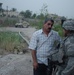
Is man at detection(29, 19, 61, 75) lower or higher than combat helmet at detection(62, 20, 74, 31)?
lower

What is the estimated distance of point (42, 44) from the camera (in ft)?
16.6

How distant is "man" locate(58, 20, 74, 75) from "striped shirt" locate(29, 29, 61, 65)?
98 cm

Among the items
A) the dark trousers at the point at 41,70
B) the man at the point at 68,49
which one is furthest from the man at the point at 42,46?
the man at the point at 68,49

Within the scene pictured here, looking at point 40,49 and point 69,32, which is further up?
point 69,32

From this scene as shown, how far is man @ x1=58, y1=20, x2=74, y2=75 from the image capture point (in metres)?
3.78

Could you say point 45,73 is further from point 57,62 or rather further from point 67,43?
point 67,43

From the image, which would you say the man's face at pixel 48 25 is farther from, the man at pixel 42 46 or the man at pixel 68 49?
the man at pixel 68 49

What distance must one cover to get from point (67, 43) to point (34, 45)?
4.14 ft

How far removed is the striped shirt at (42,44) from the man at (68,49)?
3.20ft

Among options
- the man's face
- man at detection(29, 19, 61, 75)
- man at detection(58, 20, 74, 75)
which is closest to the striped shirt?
man at detection(29, 19, 61, 75)

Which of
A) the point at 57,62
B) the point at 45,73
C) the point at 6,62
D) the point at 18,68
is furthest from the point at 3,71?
the point at 57,62

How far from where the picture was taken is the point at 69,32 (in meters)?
4.05

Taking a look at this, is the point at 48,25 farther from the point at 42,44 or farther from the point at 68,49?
the point at 68,49

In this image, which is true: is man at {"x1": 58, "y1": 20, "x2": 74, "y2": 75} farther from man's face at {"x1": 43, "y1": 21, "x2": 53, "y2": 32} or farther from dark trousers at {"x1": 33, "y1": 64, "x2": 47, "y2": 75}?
dark trousers at {"x1": 33, "y1": 64, "x2": 47, "y2": 75}
